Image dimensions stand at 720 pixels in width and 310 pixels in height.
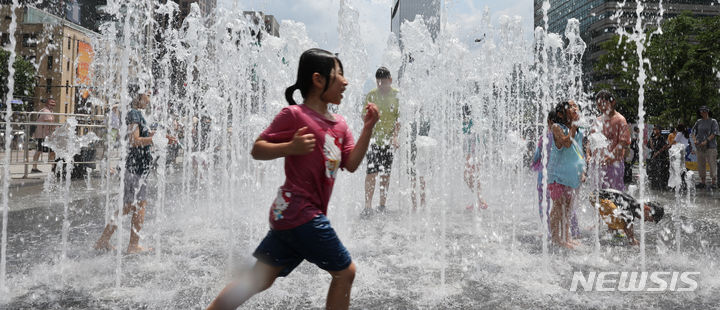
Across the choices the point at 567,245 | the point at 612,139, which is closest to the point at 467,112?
the point at 612,139

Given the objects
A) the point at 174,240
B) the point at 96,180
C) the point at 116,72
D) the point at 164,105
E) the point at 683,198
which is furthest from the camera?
the point at 116,72

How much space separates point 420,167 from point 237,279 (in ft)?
13.9

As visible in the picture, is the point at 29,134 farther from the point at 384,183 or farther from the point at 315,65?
the point at 315,65

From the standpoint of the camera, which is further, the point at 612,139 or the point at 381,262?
the point at 612,139

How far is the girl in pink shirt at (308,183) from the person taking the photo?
6.05ft

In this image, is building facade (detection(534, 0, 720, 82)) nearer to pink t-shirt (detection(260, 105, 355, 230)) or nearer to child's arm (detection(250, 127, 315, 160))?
pink t-shirt (detection(260, 105, 355, 230))

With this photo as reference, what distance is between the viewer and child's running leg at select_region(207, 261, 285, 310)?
188cm

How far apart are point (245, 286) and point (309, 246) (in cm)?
30

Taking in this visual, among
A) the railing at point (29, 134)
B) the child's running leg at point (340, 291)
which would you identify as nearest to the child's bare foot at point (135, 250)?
the child's running leg at point (340, 291)

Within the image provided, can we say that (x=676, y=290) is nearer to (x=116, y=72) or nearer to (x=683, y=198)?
(x=683, y=198)

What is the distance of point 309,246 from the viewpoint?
185 cm

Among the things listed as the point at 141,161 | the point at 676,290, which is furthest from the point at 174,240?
the point at 676,290

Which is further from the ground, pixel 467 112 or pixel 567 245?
pixel 467 112

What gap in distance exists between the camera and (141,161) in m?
3.90
